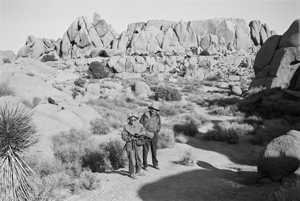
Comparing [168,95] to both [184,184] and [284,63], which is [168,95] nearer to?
[284,63]

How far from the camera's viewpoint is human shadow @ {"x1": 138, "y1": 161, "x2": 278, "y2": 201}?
18.7ft

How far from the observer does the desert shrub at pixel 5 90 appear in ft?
45.2

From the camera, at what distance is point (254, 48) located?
289 feet

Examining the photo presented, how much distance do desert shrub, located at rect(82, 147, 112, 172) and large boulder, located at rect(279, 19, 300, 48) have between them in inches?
788

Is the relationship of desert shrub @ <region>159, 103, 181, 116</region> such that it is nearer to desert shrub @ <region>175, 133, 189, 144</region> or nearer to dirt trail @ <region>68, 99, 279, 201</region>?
desert shrub @ <region>175, 133, 189, 144</region>

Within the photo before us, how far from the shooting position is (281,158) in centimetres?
635

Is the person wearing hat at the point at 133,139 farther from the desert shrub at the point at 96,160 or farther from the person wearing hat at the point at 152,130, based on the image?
the desert shrub at the point at 96,160

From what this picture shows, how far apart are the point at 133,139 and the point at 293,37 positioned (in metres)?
20.3

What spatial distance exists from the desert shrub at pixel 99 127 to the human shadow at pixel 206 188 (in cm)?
708

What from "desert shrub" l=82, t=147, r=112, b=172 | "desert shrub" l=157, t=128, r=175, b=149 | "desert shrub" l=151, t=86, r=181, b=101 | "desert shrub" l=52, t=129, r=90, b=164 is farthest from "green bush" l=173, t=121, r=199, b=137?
"desert shrub" l=151, t=86, r=181, b=101

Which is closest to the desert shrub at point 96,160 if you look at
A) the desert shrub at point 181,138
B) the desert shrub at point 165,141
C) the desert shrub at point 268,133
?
the desert shrub at point 165,141

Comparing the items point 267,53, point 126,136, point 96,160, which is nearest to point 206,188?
point 126,136

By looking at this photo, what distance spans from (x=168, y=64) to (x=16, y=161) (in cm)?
5423

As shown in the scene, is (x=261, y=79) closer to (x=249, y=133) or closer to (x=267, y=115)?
(x=267, y=115)
